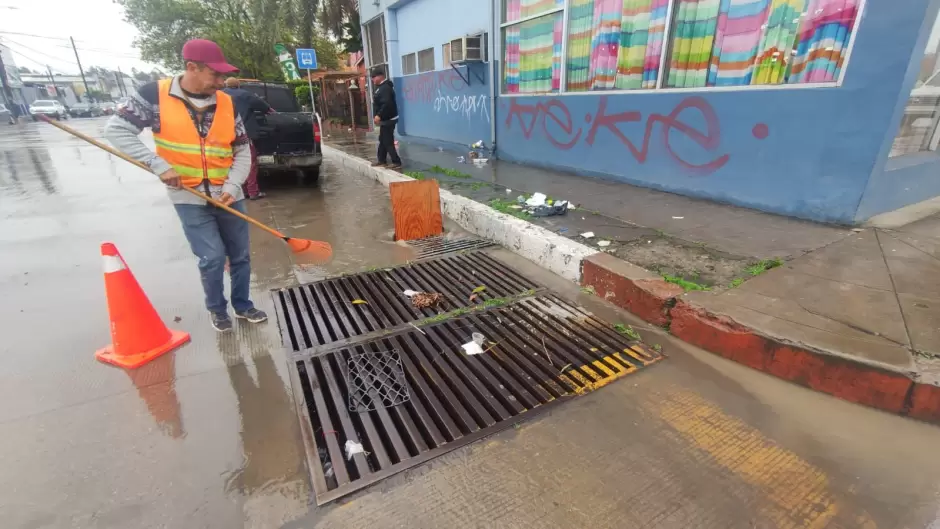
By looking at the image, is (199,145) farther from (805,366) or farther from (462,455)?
(805,366)

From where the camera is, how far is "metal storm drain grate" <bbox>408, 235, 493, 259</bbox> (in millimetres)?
4560

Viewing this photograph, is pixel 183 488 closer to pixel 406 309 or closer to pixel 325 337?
pixel 325 337

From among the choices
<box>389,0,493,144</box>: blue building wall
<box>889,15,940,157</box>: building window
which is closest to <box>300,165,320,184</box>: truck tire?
<box>389,0,493,144</box>: blue building wall

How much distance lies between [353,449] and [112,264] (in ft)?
6.66

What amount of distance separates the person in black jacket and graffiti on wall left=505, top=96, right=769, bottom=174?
84.3 inches

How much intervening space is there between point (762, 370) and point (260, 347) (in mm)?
3060

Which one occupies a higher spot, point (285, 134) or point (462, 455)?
point (285, 134)

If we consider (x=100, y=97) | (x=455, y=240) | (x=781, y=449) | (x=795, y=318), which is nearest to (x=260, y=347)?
(x=455, y=240)

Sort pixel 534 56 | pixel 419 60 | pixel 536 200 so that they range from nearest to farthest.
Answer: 1. pixel 536 200
2. pixel 534 56
3. pixel 419 60

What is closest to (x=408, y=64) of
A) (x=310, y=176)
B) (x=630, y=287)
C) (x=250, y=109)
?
(x=310, y=176)

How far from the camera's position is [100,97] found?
66750 mm

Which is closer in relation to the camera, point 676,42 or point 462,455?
point 462,455

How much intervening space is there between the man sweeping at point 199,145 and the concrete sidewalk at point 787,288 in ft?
8.88

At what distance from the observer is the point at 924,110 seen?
412 cm
